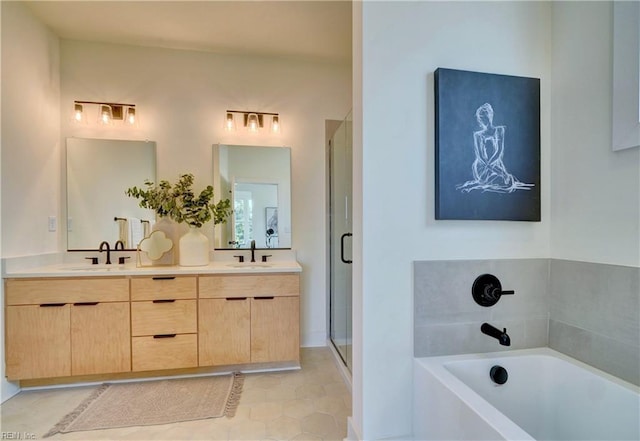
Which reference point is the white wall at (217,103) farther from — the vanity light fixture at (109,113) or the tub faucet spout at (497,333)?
the tub faucet spout at (497,333)

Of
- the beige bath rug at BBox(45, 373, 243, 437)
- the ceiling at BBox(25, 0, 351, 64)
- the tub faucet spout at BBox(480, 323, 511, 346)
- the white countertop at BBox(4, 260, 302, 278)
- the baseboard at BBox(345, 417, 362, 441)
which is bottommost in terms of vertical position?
the beige bath rug at BBox(45, 373, 243, 437)

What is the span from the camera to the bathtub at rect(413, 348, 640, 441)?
111 cm

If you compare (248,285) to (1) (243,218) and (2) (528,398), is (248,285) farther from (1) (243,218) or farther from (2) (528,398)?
(2) (528,398)

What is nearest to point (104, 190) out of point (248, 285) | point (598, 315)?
point (248, 285)

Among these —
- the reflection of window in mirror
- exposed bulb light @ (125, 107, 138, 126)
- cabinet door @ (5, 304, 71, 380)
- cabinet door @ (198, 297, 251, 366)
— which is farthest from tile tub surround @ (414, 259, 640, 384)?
exposed bulb light @ (125, 107, 138, 126)

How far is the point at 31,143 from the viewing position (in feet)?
7.40

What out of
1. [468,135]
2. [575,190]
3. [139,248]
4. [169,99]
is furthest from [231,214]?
[575,190]

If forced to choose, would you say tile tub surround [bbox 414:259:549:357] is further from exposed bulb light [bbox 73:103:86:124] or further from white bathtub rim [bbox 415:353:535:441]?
exposed bulb light [bbox 73:103:86:124]

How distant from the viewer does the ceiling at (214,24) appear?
7.11 feet

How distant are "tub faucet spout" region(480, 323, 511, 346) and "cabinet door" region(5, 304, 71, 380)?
264 centimetres

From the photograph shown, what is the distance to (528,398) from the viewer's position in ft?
→ 4.53

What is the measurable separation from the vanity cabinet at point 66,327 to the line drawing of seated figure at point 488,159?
240cm

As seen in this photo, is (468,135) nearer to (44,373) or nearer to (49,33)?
(44,373)

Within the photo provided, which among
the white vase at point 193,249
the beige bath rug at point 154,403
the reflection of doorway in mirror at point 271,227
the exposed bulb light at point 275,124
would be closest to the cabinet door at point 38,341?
the beige bath rug at point 154,403
